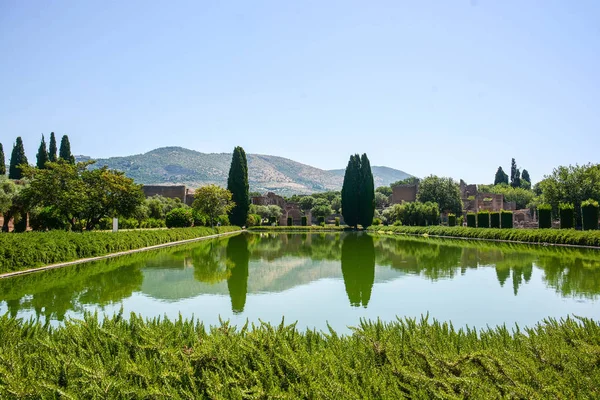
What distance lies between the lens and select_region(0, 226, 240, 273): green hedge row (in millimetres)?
10406

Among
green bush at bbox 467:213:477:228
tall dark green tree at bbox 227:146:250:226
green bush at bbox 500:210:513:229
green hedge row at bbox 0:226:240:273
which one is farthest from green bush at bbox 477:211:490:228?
green hedge row at bbox 0:226:240:273

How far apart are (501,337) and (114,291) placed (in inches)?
272

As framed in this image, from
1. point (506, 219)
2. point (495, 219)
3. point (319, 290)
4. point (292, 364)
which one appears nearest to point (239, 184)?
point (495, 219)

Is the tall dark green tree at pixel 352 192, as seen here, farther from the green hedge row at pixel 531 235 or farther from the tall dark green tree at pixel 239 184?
the green hedge row at pixel 531 235

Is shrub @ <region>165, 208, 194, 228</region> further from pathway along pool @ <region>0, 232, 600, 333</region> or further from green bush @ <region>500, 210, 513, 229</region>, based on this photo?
green bush @ <region>500, 210, 513, 229</region>

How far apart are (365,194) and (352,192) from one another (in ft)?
3.98

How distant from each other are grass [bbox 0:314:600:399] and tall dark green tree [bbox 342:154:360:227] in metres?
37.2

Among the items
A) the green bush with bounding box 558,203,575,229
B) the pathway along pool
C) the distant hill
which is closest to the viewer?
the pathway along pool

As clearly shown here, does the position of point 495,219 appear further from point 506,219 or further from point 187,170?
point 187,170

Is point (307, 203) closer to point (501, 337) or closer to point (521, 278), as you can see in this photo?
point (521, 278)

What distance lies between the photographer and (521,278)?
970cm

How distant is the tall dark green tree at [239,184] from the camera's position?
40281 millimetres

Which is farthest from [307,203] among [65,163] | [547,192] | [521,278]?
[521,278]

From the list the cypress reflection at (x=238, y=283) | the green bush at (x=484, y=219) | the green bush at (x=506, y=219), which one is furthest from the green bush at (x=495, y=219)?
the cypress reflection at (x=238, y=283)
